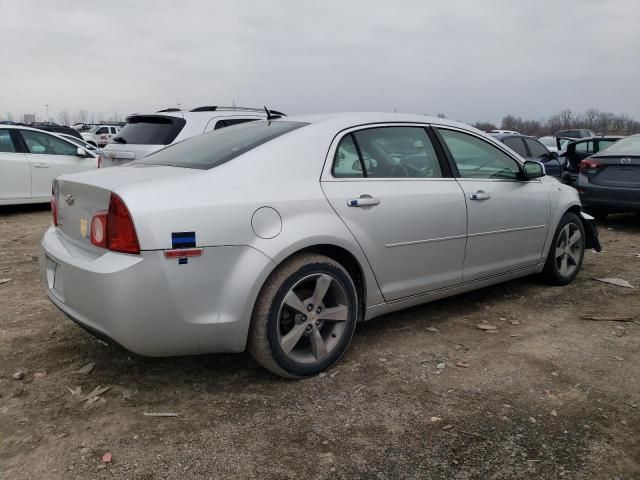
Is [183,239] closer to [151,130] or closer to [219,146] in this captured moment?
[219,146]

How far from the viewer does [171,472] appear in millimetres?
2340

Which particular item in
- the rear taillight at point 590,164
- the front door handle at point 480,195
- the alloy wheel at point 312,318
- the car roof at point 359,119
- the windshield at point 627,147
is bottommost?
the alloy wheel at point 312,318

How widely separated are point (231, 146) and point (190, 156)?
0.92 ft

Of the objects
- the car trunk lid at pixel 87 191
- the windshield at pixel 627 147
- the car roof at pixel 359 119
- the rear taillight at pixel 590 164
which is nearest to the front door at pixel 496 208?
the car roof at pixel 359 119

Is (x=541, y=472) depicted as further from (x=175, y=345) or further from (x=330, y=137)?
(x=330, y=137)

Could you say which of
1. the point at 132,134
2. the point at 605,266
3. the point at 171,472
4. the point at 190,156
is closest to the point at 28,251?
the point at 132,134

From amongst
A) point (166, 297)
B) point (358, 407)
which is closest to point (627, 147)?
point (358, 407)

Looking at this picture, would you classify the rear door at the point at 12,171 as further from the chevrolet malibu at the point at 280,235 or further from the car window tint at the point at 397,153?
the car window tint at the point at 397,153

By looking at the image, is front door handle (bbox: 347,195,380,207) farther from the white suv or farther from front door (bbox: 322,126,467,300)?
the white suv

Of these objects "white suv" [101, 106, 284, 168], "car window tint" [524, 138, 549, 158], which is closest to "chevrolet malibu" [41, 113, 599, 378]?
"white suv" [101, 106, 284, 168]

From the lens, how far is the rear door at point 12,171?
8.95 metres

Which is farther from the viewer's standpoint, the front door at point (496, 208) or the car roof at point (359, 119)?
the front door at point (496, 208)

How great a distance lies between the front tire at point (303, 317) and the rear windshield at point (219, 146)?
719 millimetres

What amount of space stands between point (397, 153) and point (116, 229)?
1.90m
